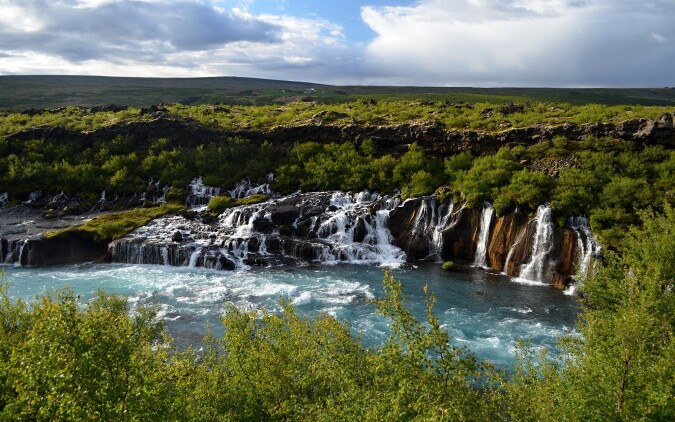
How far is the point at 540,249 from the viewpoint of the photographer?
152 ft

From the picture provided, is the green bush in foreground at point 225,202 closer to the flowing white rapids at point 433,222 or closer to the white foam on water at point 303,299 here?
the flowing white rapids at point 433,222

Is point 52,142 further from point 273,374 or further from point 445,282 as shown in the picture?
point 273,374

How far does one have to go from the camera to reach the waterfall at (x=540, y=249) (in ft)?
149

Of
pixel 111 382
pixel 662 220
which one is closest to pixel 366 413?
pixel 111 382

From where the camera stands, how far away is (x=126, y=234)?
55.2 metres

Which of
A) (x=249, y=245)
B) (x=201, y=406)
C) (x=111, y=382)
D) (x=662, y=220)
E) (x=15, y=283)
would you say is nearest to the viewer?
(x=111, y=382)

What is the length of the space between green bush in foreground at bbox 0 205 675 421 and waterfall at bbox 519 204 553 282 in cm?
2589

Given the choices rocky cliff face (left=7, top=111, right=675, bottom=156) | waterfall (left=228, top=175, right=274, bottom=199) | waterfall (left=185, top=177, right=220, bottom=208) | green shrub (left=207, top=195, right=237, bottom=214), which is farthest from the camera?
waterfall (left=228, top=175, right=274, bottom=199)

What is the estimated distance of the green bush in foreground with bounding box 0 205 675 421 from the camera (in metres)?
12.4

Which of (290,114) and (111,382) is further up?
(290,114)

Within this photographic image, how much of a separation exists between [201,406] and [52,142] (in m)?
86.3

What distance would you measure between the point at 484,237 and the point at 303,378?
3789cm

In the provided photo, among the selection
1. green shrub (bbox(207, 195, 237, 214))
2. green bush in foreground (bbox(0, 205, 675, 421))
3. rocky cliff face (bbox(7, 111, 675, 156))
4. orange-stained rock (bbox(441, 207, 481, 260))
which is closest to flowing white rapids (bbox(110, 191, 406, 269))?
green shrub (bbox(207, 195, 237, 214))

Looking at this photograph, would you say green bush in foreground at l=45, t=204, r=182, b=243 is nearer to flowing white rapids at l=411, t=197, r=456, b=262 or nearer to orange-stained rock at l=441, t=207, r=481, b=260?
flowing white rapids at l=411, t=197, r=456, b=262
